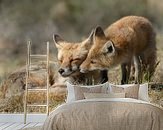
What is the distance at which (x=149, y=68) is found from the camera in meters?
6.01

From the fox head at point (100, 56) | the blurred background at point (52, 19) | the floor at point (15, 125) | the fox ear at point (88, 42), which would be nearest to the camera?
the floor at point (15, 125)

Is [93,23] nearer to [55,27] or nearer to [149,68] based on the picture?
[55,27]

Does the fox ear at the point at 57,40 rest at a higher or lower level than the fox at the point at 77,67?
higher

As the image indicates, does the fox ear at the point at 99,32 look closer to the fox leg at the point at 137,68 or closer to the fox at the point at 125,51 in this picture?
the fox at the point at 125,51

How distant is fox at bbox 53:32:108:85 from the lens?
5.99m

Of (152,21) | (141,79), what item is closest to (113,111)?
(141,79)

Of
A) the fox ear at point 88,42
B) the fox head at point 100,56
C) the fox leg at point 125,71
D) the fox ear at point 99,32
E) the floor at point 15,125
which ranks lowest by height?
the floor at point 15,125

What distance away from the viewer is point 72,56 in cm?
601

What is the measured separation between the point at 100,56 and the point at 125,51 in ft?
1.22

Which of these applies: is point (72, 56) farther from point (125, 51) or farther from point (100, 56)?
point (125, 51)

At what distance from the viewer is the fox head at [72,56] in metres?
5.99

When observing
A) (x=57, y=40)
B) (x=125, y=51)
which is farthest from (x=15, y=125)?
(x=125, y=51)

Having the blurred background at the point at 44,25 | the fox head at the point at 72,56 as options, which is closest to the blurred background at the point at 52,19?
the blurred background at the point at 44,25

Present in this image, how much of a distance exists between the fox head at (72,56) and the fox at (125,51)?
74 mm
